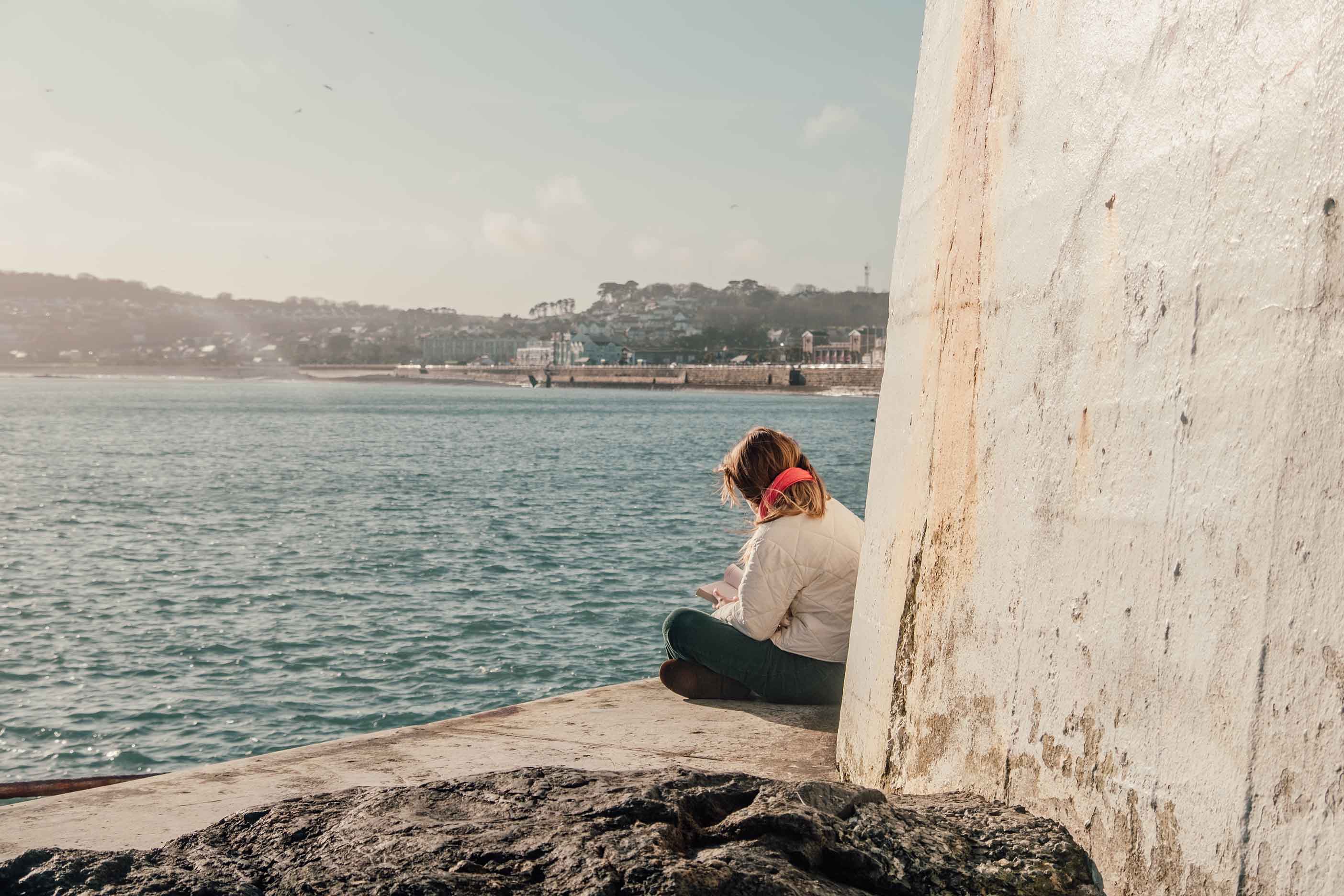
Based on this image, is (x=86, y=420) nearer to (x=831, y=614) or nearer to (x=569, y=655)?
(x=569, y=655)

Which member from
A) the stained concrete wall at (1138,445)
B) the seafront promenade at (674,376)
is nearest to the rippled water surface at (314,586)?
the stained concrete wall at (1138,445)

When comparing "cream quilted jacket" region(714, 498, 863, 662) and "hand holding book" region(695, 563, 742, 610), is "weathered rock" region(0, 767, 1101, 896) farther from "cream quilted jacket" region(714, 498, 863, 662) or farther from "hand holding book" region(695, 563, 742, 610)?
"hand holding book" region(695, 563, 742, 610)

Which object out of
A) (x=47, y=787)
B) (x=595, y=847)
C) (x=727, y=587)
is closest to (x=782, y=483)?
(x=727, y=587)

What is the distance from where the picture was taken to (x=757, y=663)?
476 cm

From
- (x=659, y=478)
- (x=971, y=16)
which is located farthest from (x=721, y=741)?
(x=659, y=478)

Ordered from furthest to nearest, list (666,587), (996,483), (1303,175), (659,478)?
(659,478)
(666,587)
(996,483)
(1303,175)

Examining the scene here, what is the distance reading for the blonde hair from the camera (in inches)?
174

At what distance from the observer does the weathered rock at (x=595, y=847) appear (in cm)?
189

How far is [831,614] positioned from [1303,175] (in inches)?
121

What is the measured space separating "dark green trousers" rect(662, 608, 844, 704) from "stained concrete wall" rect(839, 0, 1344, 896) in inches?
63.1

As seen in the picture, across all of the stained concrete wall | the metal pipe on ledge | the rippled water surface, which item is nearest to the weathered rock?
the stained concrete wall

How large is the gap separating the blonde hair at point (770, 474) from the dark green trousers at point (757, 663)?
0.54 m

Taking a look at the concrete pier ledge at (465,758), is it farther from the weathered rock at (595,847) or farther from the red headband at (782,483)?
the weathered rock at (595,847)

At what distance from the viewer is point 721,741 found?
13.9 feet
